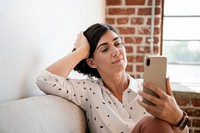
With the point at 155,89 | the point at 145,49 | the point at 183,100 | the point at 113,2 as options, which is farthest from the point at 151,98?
the point at 113,2

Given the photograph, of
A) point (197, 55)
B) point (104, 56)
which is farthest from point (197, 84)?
point (104, 56)

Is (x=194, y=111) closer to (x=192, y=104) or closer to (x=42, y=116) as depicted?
(x=192, y=104)

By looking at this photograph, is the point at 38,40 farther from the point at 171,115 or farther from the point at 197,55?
the point at 197,55

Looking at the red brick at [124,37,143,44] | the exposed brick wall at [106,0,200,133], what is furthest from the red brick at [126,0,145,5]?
the red brick at [124,37,143,44]

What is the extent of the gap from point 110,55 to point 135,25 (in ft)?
3.29

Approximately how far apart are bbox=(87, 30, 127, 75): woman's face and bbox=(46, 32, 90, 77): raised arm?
7cm

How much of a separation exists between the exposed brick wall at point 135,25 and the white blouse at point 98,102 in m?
0.92

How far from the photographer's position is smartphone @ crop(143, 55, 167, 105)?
42.7 inches

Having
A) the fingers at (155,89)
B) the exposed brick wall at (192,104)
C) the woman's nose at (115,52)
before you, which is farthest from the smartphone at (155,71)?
the exposed brick wall at (192,104)

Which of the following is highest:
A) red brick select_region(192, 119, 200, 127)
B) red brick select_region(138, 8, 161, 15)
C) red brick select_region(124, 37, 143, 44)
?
A: red brick select_region(138, 8, 161, 15)

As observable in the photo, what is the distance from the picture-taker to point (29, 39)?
133cm

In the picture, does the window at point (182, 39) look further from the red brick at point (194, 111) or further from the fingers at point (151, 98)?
the fingers at point (151, 98)

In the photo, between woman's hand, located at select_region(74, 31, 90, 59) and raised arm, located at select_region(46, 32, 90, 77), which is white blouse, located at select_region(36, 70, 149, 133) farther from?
woman's hand, located at select_region(74, 31, 90, 59)

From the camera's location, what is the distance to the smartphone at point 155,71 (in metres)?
1.08
